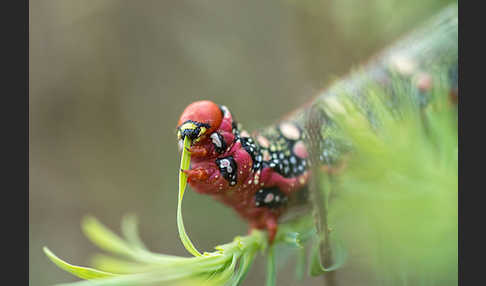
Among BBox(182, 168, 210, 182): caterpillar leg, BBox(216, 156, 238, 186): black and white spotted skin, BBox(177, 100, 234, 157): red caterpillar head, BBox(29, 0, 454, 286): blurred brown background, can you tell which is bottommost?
BBox(182, 168, 210, 182): caterpillar leg

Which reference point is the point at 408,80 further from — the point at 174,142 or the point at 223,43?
the point at 174,142

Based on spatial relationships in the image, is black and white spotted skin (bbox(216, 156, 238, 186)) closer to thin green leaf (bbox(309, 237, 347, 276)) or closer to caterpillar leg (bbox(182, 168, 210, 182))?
caterpillar leg (bbox(182, 168, 210, 182))

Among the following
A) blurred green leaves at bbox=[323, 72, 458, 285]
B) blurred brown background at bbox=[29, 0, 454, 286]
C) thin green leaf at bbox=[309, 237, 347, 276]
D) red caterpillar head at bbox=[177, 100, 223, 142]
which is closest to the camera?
blurred green leaves at bbox=[323, 72, 458, 285]

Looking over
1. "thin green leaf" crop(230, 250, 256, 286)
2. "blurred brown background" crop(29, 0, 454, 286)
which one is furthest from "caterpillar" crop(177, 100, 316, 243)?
"blurred brown background" crop(29, 0, 454, 286)

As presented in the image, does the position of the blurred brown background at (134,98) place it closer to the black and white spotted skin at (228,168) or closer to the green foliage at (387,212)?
the black and white spotted skin at (228,168)

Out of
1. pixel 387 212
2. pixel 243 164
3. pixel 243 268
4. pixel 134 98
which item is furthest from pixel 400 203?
pixel 134 98

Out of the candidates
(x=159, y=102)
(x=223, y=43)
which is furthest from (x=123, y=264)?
(x=159, y=102)

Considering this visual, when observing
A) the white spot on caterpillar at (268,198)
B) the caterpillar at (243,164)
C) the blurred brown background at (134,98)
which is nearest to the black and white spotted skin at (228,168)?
the caterpillar at (243,164)
